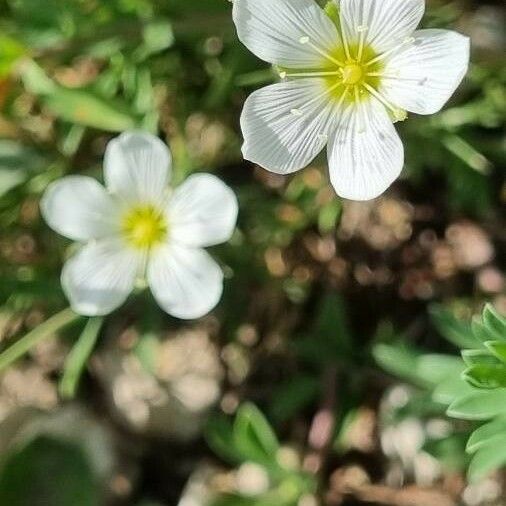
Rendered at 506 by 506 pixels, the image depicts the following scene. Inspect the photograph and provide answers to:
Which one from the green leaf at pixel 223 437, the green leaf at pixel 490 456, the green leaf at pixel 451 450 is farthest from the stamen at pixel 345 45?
the green leaf at pixel 223 437

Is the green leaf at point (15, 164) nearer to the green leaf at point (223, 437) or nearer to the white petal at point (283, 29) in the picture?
the green leaf at point (223, 437)

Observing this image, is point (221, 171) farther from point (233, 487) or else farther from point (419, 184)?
point (233, 487)

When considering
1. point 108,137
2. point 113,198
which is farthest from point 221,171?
point 113,198

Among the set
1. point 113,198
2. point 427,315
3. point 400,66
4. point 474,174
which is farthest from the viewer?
point 427,315

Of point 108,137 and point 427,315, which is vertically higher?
point 108,137

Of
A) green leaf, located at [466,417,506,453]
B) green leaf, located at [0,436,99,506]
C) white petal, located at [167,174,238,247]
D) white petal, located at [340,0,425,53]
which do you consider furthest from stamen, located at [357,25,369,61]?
green leaf, located at [0,436,99,506]
